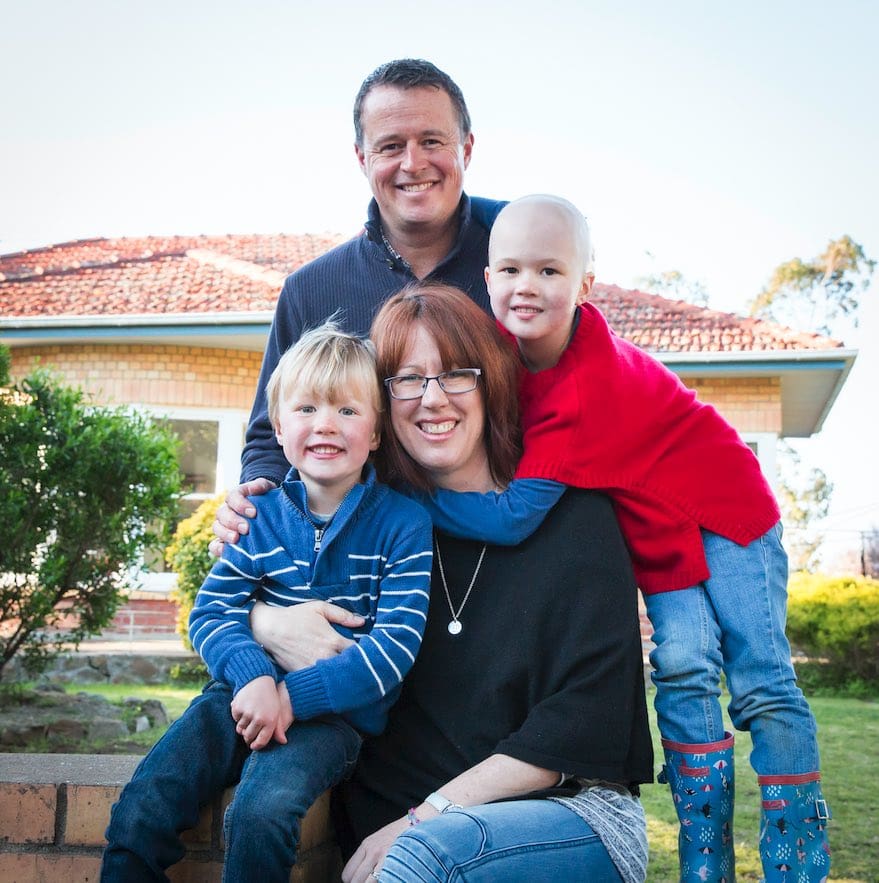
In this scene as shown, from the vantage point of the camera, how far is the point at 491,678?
7.86ft

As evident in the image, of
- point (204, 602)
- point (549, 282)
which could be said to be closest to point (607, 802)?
point (204, 602)

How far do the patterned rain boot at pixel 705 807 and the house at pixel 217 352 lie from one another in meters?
8.23

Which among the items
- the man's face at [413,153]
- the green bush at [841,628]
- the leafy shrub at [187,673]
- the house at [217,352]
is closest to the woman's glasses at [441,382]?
the man's face at [413,153]

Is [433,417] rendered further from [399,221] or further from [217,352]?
[217,352]

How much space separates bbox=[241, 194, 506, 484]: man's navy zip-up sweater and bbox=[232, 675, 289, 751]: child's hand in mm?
1189

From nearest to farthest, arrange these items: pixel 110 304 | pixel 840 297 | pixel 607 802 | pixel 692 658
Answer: pixel 607 802, pixel 692 658, pixel 110 304, pixel 840 297

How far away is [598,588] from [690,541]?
1.52ft

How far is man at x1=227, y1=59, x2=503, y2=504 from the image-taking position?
3.34 m

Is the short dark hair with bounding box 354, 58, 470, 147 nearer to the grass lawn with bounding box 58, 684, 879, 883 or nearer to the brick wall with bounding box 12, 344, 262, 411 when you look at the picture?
the grass lawn with bounding box 58, 684, 879, 883

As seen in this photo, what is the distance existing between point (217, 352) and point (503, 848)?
981 cm

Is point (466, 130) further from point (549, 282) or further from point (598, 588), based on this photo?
point (598, 588)

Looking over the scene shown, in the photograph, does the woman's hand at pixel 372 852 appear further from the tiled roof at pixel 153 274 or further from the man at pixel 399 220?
the tiled roof at pixel 153 274

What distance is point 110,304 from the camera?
1156 cm

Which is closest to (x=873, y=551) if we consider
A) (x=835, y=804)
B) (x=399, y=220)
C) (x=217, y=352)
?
(x=217, y=352)
